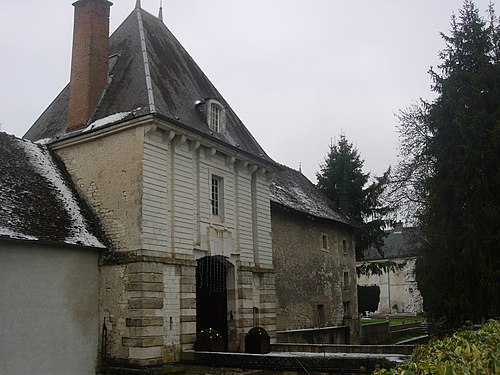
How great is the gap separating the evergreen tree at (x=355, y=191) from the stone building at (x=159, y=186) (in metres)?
13.5

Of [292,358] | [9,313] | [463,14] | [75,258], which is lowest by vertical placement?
[292,358]

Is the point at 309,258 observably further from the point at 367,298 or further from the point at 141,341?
the point at 367,298

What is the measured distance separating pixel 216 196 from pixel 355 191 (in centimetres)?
1678

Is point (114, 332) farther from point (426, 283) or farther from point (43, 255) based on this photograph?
point (426, 283)

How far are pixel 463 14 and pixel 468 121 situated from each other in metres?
4.59

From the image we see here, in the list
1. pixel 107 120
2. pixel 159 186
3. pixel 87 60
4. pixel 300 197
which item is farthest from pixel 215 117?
pixel 300 197

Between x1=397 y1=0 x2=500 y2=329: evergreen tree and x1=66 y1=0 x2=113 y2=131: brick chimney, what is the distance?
426 inches

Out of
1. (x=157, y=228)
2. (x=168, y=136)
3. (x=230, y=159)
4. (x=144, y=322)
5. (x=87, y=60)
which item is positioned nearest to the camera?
(x=144, y=322)

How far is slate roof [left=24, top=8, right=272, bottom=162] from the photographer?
15.4 metres

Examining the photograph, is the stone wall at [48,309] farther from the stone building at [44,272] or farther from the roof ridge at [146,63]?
the roof ridge at [146,63]

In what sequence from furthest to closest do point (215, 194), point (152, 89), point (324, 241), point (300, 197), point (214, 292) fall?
point (324, 241) < point (300, 197) < point (214, 292) < point (215, 194) < point (152, 89)

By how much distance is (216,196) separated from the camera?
→ 16.9m

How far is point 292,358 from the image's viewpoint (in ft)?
41.3

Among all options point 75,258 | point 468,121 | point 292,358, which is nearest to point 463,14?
point 468,121
